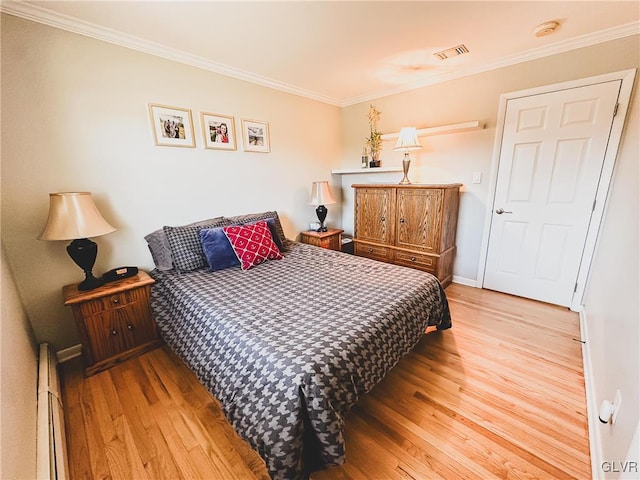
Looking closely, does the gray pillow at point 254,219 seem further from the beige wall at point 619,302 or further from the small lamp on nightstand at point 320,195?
the beige wall at point 619,302

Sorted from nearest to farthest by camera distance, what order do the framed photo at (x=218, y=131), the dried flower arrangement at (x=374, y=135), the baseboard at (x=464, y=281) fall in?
the framed photo at (x=218, y=131) → the baseboard at (x=464, y=281) → the dried flower arrangement at (x=374, y=135)

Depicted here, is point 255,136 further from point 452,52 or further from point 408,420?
point 408,420

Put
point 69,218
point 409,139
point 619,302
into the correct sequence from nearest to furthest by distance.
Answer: point 619,302, point 69,218, point 409,139

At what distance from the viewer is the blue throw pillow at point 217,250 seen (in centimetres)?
219

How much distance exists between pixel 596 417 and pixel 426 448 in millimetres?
901

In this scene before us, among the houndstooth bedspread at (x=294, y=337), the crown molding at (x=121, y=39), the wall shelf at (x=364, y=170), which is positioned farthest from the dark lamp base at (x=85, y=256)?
the wall shelf at (x=364, y=170)

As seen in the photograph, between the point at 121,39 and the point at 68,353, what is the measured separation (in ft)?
7.95

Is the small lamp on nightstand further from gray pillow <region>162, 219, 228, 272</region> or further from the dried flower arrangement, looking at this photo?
gray pillow <region>162, 219, 228, 272</region>

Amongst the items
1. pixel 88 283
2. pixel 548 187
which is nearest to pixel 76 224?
pixel 88 283

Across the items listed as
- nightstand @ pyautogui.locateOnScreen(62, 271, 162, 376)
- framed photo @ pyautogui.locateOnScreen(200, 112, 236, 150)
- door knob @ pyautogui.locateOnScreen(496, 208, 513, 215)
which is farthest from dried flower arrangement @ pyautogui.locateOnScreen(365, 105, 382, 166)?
nightstand @ pyautogui.locateOnScreen(62, 271, 162, 376)

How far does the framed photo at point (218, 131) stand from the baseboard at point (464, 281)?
9.86ft

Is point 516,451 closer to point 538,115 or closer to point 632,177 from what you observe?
point 632,177

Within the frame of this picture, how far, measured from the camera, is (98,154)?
76.9 inches

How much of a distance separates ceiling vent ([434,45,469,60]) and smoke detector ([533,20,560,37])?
0.48 meters
